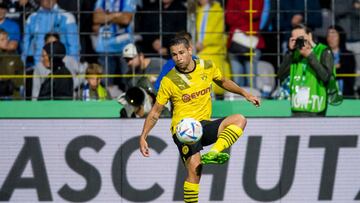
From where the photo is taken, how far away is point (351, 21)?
45.1 ft

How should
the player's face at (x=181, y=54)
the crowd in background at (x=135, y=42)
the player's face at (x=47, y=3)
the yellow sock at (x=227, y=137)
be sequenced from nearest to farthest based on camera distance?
the yellow sock at (x=227, y=137)
the player's face at (x=181, y=54)
the crowd in background at (x=135, y=42)
the player's face at (x=47, y=3)

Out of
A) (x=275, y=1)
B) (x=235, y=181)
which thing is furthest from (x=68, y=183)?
(x=275, y=1)

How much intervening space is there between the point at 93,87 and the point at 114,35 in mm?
712

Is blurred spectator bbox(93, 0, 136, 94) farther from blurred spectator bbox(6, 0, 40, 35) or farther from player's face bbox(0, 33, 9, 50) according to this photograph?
player's face bbox(0, 33, 9, 50)

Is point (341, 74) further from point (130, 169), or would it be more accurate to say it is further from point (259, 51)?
point (130, 169)

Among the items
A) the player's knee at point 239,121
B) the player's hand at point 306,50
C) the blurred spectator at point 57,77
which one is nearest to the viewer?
the player's knee at point 239,121

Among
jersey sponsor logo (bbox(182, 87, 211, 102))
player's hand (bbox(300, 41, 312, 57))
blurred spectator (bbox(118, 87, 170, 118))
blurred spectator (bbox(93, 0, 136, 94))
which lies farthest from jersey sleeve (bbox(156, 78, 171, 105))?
blurred spectator (bbox(93, 0, 136, 94))

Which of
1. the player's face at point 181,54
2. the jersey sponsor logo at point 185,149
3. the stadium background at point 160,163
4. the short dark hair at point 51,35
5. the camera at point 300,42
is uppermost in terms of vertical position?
the player's face at point 181,54

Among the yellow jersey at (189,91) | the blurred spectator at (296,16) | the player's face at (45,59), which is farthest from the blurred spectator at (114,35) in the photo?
the yellow jersey at (189,91)

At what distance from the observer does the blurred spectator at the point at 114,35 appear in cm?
1362

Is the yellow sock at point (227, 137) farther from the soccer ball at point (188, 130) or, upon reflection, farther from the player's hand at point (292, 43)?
the player's hand at point (292, 43)

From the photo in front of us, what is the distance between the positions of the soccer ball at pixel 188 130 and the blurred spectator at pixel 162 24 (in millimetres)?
3069

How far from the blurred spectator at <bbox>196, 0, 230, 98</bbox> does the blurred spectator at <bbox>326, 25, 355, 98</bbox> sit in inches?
53.4

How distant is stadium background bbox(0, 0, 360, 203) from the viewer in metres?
12.1
